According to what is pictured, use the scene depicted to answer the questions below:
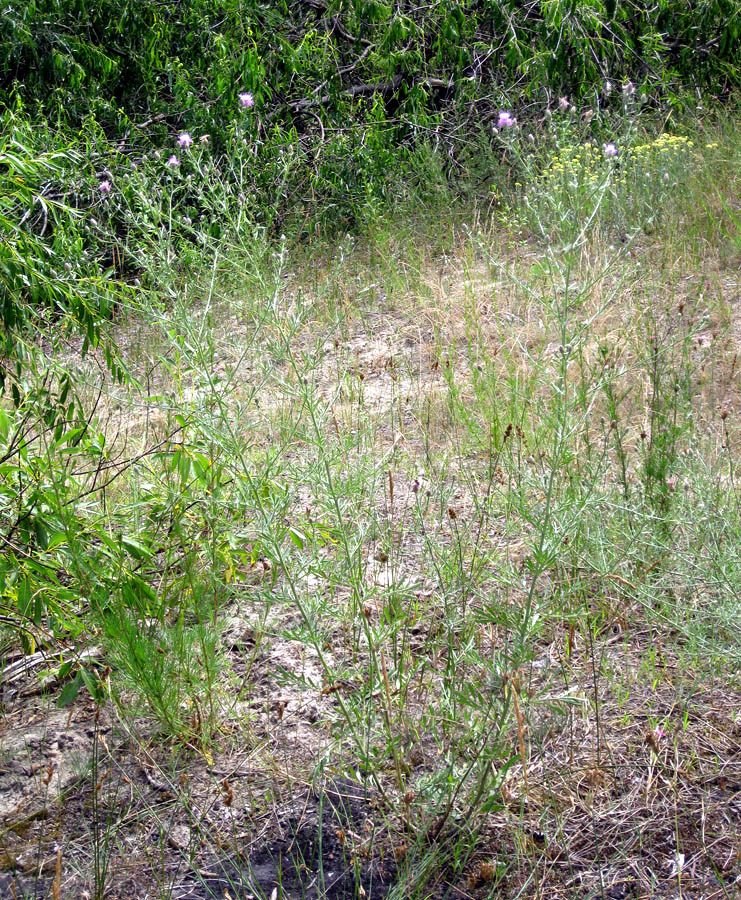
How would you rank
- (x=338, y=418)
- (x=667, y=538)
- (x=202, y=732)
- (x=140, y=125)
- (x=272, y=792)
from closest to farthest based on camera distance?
(x=272, y=792)
(x=202, y=732)
(x=667, y=538)
(x=338, y=418)
(x=140, y=125)

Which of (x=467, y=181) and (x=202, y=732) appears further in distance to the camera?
(x=467, y=181)

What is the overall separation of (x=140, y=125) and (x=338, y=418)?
3.89 m

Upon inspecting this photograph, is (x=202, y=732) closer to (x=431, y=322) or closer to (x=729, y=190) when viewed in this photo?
(x=431, y=322)

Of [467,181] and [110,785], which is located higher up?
[467,181]

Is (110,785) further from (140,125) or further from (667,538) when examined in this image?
(140,125)

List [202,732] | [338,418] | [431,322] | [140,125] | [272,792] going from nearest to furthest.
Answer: [272,792] → [202,732] → [338,418] → [431,322] → [140,125]

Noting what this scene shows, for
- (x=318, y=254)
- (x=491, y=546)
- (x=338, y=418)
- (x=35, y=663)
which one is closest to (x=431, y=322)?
(x=338, y=418)

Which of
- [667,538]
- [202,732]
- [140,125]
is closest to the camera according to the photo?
[202,732]

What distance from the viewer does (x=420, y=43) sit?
6527mm

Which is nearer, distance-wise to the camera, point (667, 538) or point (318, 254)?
point (667, 538)

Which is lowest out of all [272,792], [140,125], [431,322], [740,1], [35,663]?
[272,792]

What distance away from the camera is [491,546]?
2.68 m

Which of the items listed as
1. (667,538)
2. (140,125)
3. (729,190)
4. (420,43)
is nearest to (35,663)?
(667,538)

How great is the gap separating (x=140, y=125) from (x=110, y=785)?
17.9ft
